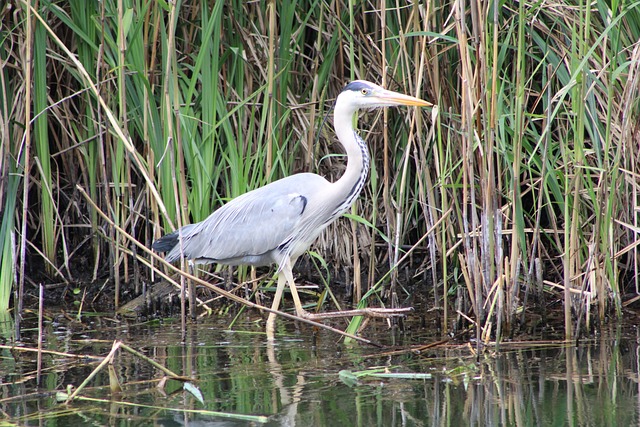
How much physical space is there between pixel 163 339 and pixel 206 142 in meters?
1.27

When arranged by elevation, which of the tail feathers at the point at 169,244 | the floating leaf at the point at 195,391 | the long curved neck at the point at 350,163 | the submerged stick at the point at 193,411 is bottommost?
the submerged stick at the point at 193,411

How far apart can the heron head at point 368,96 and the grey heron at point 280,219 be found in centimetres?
5

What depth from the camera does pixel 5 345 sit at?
432 centimetres

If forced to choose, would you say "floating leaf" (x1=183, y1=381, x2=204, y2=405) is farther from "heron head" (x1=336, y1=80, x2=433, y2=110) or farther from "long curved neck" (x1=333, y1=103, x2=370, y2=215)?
"heron head" (x1=336, y1=80, x2=433, y2=110)

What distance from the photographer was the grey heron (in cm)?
491

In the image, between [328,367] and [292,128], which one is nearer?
[328,367]

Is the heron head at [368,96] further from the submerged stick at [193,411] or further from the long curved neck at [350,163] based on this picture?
the submerged stick at [193,411]

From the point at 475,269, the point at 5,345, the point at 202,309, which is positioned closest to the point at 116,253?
the point at 202,309

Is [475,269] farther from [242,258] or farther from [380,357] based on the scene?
[242,258]

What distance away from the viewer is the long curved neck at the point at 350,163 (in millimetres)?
4898

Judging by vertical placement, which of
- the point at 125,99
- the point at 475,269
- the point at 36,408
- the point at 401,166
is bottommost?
the point at 36,408

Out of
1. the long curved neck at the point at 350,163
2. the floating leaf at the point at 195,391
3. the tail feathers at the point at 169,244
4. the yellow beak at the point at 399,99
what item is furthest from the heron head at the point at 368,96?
the floating leaf at the point at 195,391

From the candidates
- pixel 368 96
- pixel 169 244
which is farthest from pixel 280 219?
pixel 368 96

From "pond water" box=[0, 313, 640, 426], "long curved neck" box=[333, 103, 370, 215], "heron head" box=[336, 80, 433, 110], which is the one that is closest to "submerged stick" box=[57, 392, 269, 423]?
"pond water" box=[0, 313, 640, 426]
